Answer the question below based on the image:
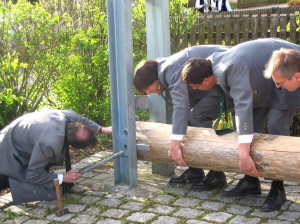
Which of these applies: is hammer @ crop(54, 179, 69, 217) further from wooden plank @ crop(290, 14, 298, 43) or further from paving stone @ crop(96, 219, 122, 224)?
wooden plank @ crop(290, 14, 298, 43)

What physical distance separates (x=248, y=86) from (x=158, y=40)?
1.54 metres

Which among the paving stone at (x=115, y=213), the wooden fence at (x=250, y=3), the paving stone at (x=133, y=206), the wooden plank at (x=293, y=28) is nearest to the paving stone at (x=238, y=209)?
the paving stone at (x=133, y=206)

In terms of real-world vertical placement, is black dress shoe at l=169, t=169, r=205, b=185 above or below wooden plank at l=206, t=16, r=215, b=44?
below

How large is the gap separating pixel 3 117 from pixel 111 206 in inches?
119

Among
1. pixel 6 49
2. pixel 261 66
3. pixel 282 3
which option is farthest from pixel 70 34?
pixel 282 3

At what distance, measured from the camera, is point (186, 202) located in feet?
14.6

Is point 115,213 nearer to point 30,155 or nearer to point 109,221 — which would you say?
point 109,221

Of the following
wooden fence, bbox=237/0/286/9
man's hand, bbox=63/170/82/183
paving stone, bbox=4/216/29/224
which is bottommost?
paving stone, bbox=4/216/29/224

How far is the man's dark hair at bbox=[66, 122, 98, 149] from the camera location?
4.39 meters

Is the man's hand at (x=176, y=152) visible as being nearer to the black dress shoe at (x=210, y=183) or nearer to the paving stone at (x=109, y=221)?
the black dress shoe at (x=210, y=183)

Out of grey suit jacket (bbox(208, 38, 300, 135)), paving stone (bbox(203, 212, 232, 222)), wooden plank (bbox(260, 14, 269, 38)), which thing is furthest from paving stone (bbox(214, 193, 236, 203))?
wooden plank (bbox(260, 14, 269, 38))

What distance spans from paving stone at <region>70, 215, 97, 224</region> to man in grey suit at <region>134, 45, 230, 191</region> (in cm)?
98

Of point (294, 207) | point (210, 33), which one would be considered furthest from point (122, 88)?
point (210, 33)

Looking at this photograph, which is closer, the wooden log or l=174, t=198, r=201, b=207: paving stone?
the wooden log
